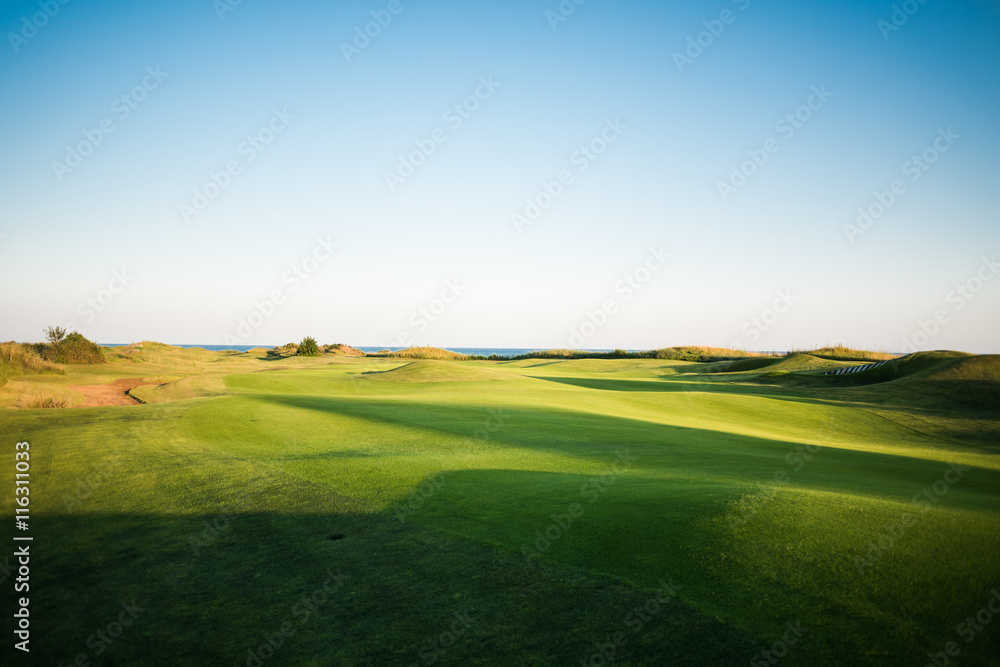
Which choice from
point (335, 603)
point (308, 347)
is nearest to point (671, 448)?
point (335, 603)

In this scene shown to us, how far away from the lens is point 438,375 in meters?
30.2

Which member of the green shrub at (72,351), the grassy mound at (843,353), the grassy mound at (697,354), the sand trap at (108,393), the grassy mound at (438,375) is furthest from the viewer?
the grassy mound at (697,354)

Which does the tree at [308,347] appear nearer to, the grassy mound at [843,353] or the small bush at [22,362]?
the small bush at [22,362]

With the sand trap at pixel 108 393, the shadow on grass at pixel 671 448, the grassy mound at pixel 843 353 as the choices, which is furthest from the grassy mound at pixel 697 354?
the sand trap at pixel 108 393

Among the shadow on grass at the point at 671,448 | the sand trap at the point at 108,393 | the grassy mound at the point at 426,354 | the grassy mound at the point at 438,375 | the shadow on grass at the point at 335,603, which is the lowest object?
the sand trap at the point at 108,393

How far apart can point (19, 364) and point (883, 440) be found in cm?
3645

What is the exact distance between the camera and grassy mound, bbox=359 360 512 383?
29.1 m

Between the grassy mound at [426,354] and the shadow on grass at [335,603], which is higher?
the grassy mound at [426,354]

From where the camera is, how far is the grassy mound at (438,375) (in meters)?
29.1

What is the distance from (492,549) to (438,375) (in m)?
25.6

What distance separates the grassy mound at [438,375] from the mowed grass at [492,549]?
17700 millimetres

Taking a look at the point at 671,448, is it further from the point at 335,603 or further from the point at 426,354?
the point at 426,354

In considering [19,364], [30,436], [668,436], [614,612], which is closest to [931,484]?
[668,436]

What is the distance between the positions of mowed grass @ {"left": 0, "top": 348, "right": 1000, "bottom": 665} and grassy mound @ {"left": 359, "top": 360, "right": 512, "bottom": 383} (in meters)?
17.7
